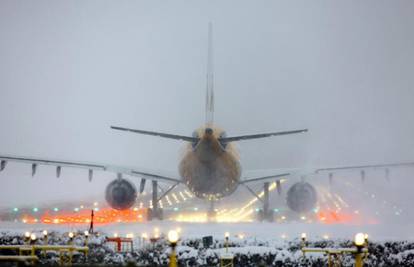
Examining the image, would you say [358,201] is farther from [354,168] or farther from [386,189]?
[354,168]

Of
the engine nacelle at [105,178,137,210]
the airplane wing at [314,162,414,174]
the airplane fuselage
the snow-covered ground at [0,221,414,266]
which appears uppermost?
the airplane wing at [314,162,414,174]

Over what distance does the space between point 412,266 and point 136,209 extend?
52.2 meters

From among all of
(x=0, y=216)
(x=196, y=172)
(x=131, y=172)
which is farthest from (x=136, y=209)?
(x=196, y=172)

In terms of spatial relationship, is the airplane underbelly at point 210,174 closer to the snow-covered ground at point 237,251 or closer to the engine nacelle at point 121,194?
the engine nacelle at point 121,194

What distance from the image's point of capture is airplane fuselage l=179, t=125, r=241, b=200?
40656 mm

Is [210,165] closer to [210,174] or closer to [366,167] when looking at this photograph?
[210,174]

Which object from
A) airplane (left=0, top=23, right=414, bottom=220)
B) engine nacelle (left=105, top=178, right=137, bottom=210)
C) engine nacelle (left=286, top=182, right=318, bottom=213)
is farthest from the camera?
engine nacelle (left=286, top=182, right=318, bottom=213)

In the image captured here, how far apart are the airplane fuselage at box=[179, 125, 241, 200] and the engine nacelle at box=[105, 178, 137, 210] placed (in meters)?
4.79

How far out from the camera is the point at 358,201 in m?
64.8

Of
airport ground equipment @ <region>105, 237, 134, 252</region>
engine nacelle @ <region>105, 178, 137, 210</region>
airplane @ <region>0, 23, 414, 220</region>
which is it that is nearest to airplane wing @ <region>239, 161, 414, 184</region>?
airplane @ <region>0, 23, 414, 220</region>

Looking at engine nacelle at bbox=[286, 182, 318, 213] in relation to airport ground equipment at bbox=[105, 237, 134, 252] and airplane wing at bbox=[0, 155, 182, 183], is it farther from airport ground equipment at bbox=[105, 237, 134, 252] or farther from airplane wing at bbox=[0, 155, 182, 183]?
airport ground equipment at bbox=[105, 237, 134, 252]

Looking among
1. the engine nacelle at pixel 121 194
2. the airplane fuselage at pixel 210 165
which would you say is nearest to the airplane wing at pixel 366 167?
the airplane fuselage at pixel 210 165

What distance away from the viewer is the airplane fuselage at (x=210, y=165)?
133 ft

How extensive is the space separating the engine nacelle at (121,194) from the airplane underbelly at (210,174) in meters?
4.77
